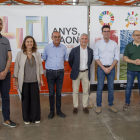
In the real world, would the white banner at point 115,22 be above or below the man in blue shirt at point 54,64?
above

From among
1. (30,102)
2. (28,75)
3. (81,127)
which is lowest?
(81,127)

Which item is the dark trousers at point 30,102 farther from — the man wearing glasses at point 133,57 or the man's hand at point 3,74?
the man wearing glasses at point 133,57

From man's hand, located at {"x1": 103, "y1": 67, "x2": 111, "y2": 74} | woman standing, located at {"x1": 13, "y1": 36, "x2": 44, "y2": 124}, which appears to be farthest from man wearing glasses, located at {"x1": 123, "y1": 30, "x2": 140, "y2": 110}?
woman standing, located at {"x1": 13, "y1": 36, "x2": 44, "y2": 124}

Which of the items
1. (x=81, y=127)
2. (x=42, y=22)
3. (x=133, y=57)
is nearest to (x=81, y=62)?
(x=133, y=57)

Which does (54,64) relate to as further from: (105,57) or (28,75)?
(105,57)

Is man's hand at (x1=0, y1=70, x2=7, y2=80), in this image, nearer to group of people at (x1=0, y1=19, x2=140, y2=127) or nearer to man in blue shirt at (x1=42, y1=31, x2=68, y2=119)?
group of people at (x1=0, y1=19, x2=140, y2=127)

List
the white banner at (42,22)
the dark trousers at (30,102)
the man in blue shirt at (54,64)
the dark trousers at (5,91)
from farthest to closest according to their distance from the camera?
the white banner at (42,22), the man in blue shirt at (54,64), the dark trousers at (30,102), the dark trousers at (5,91)

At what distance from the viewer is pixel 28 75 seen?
280cm

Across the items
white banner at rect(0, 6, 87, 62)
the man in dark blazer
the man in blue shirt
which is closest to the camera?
the man in blue shirt

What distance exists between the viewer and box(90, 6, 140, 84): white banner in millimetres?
3867

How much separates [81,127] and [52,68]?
1.22m

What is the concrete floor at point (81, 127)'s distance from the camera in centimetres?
253

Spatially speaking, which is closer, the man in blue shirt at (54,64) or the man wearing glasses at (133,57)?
the man in blue shirt at (54,64)

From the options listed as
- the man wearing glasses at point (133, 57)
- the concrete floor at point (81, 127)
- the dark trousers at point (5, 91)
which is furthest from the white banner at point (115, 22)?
the dark trousers at point (5, 91)
